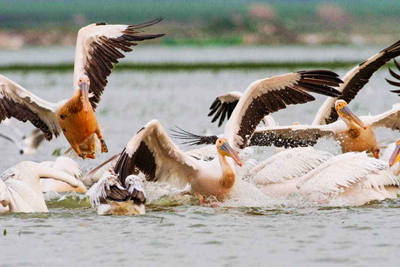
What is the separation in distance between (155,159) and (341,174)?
1.59 metres

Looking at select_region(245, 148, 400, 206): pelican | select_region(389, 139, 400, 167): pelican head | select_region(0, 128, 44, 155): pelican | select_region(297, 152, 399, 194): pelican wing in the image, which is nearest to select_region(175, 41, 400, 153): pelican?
select_region(389, 139, 400, 167): pelican head

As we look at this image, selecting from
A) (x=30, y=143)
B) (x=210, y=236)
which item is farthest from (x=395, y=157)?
(x=30, y=143)

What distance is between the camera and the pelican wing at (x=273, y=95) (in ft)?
28.5

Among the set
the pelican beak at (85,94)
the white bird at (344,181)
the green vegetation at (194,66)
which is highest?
the green vegetation at (194,66)

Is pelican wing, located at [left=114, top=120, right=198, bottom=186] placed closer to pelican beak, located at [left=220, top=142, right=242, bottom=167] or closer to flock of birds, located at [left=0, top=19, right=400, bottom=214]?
flock of birds, located at [left=0, top=19, right=400, bottom=214]

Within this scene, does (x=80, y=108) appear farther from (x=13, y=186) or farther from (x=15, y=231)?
(x=15, y=231)

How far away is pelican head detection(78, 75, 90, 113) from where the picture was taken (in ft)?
29.1

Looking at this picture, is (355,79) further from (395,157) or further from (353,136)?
(395,157)

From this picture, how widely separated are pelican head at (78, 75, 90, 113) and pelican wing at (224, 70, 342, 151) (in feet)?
4.18

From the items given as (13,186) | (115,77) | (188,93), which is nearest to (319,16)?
(115,77)

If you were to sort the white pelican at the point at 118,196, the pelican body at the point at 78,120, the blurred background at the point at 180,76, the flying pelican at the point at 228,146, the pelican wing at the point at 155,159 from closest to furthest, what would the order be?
1. the white pelican at the point at 118,196
2. the pelican wing at the point at 155,159
3. the flying pelican at the point at 228,146
4. the pelican body at the point at 78,120
5. the blurred background at the point at 180,76

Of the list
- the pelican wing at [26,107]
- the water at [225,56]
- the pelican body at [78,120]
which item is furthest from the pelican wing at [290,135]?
the water at [225,56]

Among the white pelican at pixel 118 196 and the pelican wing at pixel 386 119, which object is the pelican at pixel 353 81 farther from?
the white pelican at pixel 118 196

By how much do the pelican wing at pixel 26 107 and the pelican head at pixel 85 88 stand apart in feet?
1.29
